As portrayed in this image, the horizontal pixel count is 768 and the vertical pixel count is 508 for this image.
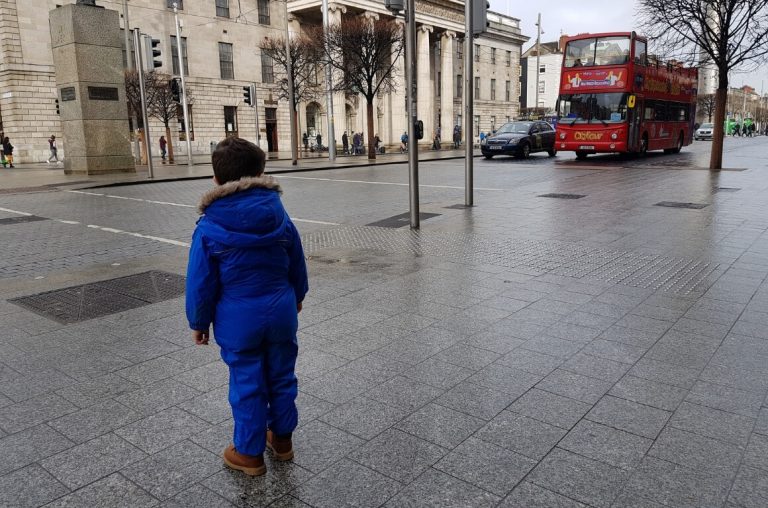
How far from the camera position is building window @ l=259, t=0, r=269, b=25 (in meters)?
48.6

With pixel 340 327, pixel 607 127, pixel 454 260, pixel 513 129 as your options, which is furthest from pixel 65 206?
pixel 513 129

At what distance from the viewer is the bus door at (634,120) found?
77.8 ft

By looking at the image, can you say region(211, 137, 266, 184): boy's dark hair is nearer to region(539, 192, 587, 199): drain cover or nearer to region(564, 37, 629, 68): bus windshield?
region(539, 192, 587, 199): drain cover

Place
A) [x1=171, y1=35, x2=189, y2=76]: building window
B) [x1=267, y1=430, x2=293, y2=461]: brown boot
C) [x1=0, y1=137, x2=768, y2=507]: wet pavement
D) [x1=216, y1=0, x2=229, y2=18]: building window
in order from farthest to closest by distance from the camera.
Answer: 1. [x1=216, y1=0, x2=229, y2=18]: building window
2. [x1=171, y1=35, x2=189, y2=76]: building window
3. [x1=267, y1=430, x2=293, y2=461]: brown boot
4. [x1=0, y1=137, x2=768, y2=507]: wet pavement

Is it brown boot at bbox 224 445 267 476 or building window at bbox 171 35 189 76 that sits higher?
building window at bbox 171 35 189 76

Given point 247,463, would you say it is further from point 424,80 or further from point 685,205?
point 424,80

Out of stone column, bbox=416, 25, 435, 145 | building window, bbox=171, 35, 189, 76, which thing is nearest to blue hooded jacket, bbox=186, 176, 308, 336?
building window, bbox=171, 35, 189, 76

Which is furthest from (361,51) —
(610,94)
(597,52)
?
(610,94)

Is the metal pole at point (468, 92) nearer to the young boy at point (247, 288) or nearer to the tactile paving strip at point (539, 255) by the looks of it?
the tactile paving strip at point (539, 255)

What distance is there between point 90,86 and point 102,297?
17336mm

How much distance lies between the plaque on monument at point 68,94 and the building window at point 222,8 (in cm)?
2770

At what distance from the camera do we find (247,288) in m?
2.64

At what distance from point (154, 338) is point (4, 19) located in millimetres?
38224

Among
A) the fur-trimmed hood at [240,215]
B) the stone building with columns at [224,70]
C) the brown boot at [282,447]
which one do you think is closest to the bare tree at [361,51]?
the stone building with columns at [224,70]
